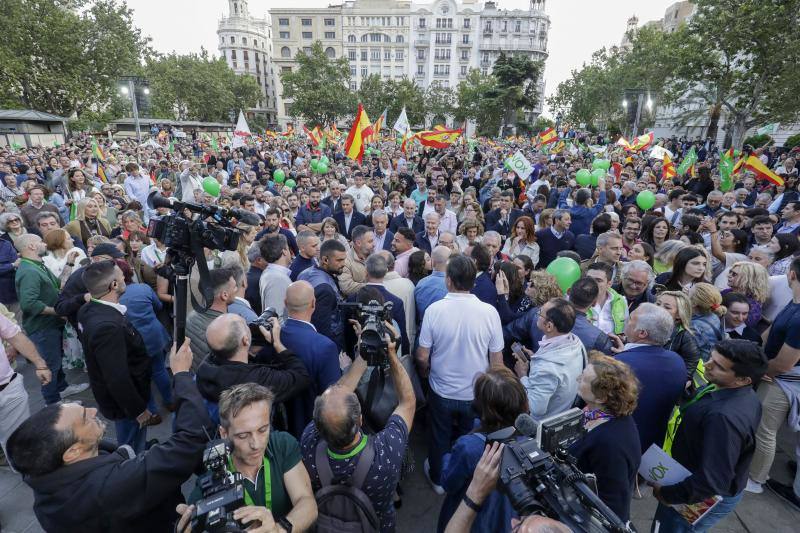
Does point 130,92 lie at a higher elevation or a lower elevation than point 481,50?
lower

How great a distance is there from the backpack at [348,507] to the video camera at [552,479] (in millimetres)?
658

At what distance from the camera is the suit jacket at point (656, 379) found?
2598 mm

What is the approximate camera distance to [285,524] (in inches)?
66.6

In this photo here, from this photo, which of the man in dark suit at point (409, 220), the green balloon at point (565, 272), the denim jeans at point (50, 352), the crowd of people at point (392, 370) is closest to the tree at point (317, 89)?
the man in dark suit at point (409, 220)

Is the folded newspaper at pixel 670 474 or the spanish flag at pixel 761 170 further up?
the spanish flag at pixel 761 170

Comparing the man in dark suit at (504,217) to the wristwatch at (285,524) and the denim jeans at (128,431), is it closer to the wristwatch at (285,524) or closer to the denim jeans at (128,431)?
the denim jeans at (128,431)

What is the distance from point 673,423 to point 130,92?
25980 millimetres

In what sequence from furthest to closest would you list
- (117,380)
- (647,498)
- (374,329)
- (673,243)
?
(673,243) → (647,498) → (117,380) → (374,329)

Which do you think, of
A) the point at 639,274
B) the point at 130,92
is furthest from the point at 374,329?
the point at 130,92

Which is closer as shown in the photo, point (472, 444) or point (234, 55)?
point (472, 444)

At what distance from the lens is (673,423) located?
2.71 metres

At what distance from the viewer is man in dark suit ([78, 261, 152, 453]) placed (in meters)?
2.99

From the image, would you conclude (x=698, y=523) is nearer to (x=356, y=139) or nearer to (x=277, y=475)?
(x=277, y=475)

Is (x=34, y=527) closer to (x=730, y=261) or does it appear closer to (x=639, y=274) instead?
(x=639, y=274)
